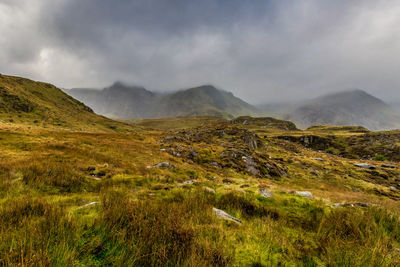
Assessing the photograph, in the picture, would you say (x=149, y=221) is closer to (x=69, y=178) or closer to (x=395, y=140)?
(x=69, y=178)

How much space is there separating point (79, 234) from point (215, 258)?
2.39m

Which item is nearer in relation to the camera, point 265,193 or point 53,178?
point 53,178

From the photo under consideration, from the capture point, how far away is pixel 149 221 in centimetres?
335

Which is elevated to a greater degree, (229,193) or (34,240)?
(34,240)

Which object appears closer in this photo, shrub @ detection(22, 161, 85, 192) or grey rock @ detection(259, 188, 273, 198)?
shrub @ detection(22, 161, 85, 192)

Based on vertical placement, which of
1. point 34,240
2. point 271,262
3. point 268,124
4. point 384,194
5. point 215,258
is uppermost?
point 268,124

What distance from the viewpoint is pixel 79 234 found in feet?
9.16

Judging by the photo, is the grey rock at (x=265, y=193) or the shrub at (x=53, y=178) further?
the grey rock at (x=265, y=193)

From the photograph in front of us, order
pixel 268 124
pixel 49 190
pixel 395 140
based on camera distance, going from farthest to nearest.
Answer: pixel 268 124 < pixel 395 140 < pixel 49 190

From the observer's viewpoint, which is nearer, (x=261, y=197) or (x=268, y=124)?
(x=261, y=197)

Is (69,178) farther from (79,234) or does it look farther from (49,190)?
(79,234)

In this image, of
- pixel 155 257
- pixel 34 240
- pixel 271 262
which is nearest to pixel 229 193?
pixel 271 262

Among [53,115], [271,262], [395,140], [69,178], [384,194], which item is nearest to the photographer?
[271,262]

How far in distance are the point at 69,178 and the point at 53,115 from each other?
4007 inches
